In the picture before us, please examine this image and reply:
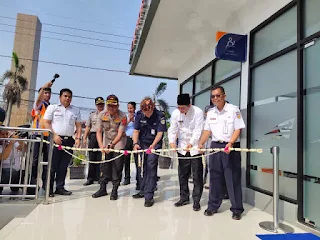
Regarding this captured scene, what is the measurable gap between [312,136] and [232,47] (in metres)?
1.89

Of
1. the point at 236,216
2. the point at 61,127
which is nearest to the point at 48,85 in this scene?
the point at 61,127

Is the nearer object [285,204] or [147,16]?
[285,204]

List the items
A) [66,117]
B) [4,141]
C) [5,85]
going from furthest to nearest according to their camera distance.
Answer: [5,85] → [66,117] → [4,141]

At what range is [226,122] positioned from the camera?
3.05m

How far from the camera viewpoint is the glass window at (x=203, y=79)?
18.9 ft

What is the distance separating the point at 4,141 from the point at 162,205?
221cm

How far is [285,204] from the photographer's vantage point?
2986mm

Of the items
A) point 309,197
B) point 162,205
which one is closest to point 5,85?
point 162,205

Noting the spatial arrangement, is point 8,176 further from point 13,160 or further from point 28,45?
point 28,45

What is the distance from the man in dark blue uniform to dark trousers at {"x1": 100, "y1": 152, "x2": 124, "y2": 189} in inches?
12.9

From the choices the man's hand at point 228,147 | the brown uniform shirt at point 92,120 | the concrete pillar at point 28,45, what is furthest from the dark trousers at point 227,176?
the concrete pillar at point 28,45

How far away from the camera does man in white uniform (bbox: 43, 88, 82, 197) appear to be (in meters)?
3.74

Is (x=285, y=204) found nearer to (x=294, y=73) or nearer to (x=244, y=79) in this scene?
(x=294, y=73)

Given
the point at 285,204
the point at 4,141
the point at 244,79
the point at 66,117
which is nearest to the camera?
the point at 285,204
